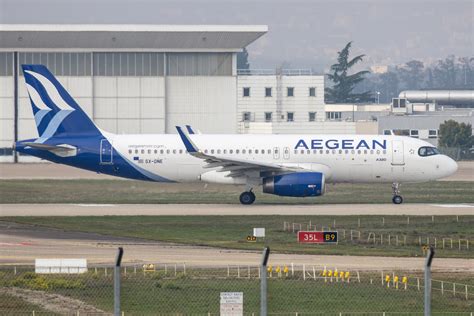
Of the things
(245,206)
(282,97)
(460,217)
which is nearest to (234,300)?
(460,217)

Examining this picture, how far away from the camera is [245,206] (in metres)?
65.3

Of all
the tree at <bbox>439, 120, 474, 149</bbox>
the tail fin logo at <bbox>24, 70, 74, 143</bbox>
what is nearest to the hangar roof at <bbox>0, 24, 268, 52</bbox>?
the tree at <bbox>439, 120, 474, 149</bbox>

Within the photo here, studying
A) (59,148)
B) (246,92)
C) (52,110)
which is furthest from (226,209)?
(246,92)

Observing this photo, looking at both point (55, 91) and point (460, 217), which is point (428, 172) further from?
point (55, 91)

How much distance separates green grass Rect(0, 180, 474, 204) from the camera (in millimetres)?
70250

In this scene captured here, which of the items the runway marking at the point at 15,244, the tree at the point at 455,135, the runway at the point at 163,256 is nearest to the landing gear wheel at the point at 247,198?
the runway at the point at 163,256

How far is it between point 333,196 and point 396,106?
68.4m

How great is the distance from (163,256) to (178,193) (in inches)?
1215

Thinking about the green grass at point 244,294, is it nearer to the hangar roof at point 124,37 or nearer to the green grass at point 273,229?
the green grass at point 273,229

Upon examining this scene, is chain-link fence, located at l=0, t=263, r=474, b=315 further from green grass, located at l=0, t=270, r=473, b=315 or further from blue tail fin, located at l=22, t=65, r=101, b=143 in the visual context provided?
blue tail fin, located at l=22, t=65, r=101, b=143

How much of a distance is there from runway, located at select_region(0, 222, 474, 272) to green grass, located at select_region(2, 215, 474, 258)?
5.27 ft

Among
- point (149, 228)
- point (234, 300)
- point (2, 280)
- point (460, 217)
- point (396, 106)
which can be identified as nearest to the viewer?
point (234, 300)

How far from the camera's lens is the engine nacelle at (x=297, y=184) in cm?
6353

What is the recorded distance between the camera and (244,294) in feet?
117
